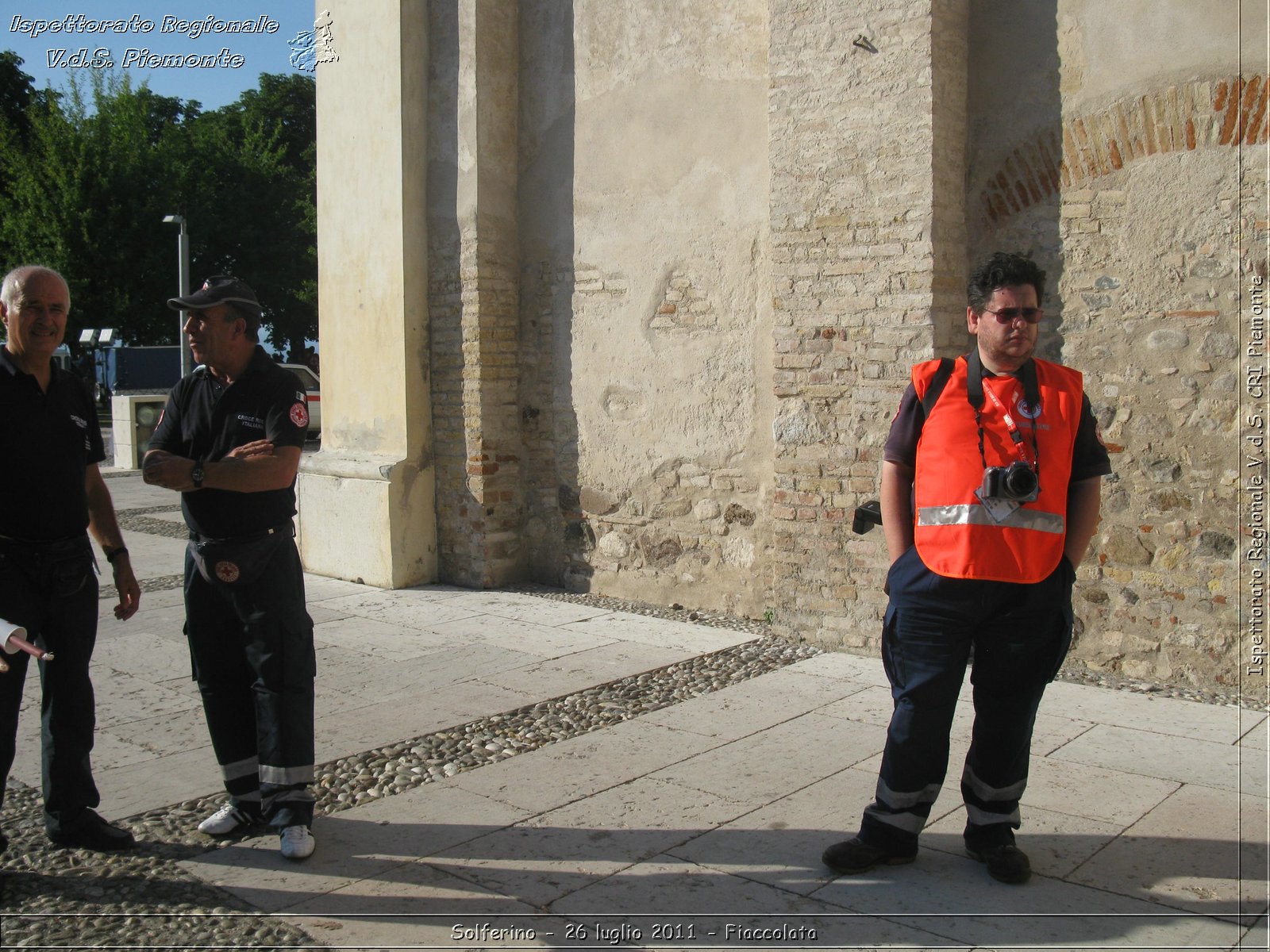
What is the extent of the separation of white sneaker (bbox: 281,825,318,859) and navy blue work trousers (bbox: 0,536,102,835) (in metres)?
0.70

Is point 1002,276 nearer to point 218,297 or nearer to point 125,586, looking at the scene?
point 218,297

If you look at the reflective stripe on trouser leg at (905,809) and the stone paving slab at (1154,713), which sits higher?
the reflective stripe on trouser leg at (905,809)

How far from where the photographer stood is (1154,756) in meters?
4.63

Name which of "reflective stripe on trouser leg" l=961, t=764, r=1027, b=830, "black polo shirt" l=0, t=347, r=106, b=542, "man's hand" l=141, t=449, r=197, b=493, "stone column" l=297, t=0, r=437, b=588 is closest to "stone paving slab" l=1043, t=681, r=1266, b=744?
"reflective stripe on trouser leg" l=961, t=764, r=1027, b=830

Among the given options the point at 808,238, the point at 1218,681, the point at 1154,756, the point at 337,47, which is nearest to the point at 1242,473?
the point at 1218,681

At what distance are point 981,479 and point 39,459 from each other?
3009 millimetres

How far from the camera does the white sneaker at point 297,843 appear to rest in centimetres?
376

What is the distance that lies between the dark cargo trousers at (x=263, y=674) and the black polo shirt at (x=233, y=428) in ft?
0.48

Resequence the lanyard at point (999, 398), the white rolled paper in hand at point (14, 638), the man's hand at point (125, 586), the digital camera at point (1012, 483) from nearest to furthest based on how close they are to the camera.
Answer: the white rolled paper in hand at point (14, 638) < the digital camera at point (1012, 483) < the lanyard at point (999, 398) < the man's hand at point (125, 586)

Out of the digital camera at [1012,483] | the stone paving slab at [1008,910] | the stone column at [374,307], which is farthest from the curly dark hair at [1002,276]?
the stone column at [374,307]

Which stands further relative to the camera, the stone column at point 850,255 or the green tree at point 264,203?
the green tree at point 264,203

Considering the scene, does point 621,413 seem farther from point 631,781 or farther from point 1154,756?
point 1154,756

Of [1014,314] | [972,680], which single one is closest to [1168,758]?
[972,680]

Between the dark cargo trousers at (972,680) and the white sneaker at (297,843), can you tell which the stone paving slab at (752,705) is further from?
the white sneaker at (297,843)
